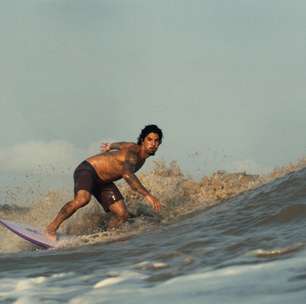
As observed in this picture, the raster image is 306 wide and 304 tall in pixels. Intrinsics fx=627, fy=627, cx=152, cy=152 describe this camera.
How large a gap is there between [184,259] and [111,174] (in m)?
3.79

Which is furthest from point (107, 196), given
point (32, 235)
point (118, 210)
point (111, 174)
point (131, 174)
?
point (32, 235)

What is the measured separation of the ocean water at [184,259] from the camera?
11.4 ft

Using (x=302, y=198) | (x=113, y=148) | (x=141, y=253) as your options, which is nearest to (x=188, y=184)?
(x=113, y=148)

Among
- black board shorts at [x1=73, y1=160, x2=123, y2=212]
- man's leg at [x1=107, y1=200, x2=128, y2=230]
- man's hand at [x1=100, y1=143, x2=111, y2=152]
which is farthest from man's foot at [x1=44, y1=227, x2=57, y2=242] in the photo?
man's hand at [x1=100, y1=143, x2=111, y2=152]

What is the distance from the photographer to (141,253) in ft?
18.3

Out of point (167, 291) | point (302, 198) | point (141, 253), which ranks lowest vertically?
point (167, 291)

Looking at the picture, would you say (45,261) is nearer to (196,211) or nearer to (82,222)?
(196,211)

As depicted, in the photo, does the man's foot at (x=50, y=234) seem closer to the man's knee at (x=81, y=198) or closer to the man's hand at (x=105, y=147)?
the man's knee at (x=81, y=198)

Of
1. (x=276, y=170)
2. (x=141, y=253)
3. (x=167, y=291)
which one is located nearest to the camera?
(x=167, y=291)

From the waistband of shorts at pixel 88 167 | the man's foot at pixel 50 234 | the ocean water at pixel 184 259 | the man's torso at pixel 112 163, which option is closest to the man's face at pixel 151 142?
the man's torso at pixel 112 163

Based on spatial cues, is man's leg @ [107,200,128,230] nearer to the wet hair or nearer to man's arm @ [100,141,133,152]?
man's arm @ [100,141,133,152]

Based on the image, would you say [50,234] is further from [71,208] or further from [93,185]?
[93,185]

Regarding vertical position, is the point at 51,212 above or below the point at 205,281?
above

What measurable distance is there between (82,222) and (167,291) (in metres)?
6.84
